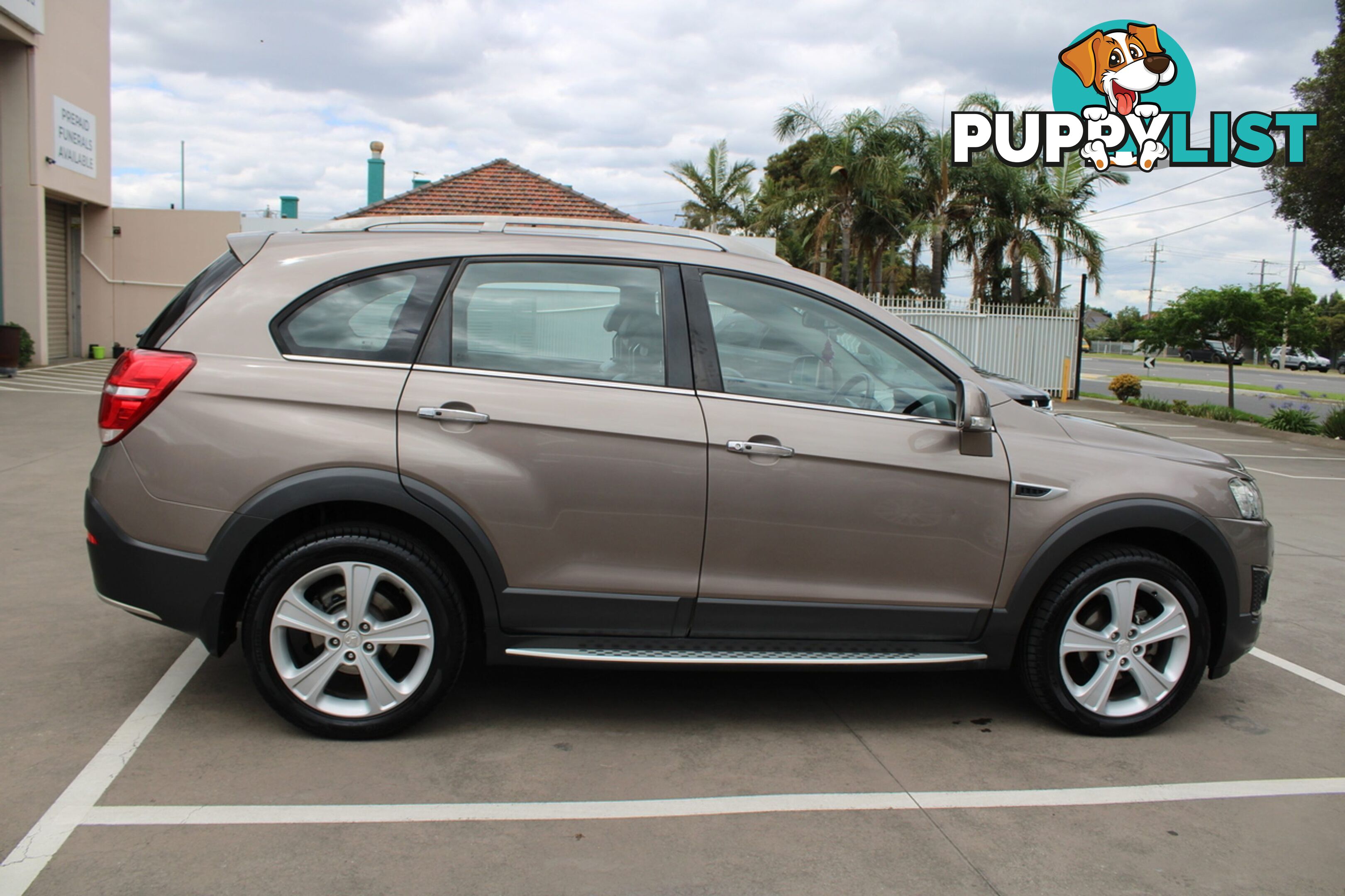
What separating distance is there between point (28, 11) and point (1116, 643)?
21796mm

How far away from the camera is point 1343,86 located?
1472 cm

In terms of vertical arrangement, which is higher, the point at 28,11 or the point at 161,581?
the point at 28,11

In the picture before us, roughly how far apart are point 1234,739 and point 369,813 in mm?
3312

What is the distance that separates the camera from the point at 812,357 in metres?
3.78

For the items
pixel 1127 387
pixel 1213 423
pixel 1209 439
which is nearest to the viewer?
pixel 1209 439

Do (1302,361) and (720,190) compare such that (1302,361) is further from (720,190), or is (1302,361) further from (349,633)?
(349,633)

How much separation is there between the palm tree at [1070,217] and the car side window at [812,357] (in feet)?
84.8

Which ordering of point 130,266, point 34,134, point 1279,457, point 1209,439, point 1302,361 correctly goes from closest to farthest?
1. point 1279,457
2. point 1209,439
3. point 34,134
4. point 130,266
5. point 1302,361

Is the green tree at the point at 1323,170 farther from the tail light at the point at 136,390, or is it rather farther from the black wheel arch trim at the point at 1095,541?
the tail light at the point at 136,390

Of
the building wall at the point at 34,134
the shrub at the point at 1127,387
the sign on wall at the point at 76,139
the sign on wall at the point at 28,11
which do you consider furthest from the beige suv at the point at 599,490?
the shrub at the point at 1127,387

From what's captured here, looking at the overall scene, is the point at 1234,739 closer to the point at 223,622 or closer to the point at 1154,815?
the point at 1154,815

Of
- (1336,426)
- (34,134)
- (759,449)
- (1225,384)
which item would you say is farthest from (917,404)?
(1225,384)

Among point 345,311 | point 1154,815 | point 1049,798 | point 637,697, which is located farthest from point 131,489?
point 1154,815

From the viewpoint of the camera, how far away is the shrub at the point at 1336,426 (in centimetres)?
1670
